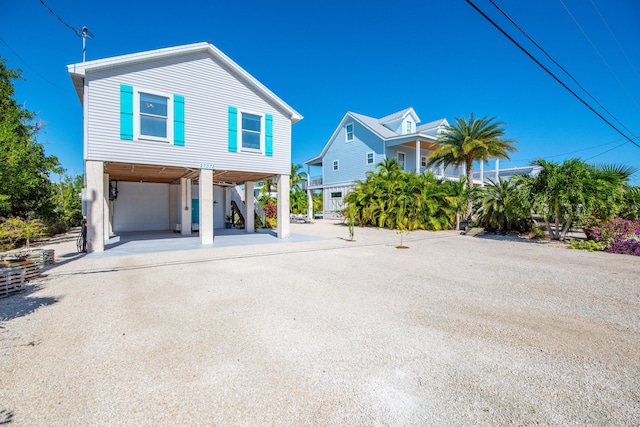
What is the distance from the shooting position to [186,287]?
521 cm

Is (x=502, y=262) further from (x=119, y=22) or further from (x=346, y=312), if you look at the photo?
(x=119, y=22)

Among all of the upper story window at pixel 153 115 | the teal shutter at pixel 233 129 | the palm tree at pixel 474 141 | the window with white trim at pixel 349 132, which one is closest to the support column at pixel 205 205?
the teal shutter at pixel 233 129

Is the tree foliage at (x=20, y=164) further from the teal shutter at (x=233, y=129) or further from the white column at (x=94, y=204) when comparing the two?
the teal shutter at (x=233, y=129)

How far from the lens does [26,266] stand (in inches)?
216

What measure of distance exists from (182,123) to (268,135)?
320 centimetres

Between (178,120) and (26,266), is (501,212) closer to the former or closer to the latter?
(178,120)

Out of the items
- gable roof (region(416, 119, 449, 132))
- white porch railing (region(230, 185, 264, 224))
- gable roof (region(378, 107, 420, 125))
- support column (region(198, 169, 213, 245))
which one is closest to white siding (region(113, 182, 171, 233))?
white porch railing (region(230, 185, 264, 224))

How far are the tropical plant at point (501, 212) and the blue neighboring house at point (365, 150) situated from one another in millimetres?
8567

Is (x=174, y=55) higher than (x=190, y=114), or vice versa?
(x=174, y=55)

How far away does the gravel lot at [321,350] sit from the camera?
209 centimetres

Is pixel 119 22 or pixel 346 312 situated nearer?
pixel 346 312

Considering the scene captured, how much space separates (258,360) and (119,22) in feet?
40.6

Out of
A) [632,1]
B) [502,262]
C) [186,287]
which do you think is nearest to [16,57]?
[186,287]

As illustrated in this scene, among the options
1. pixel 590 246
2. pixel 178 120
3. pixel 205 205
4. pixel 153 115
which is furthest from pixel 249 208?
pixel 590 246
